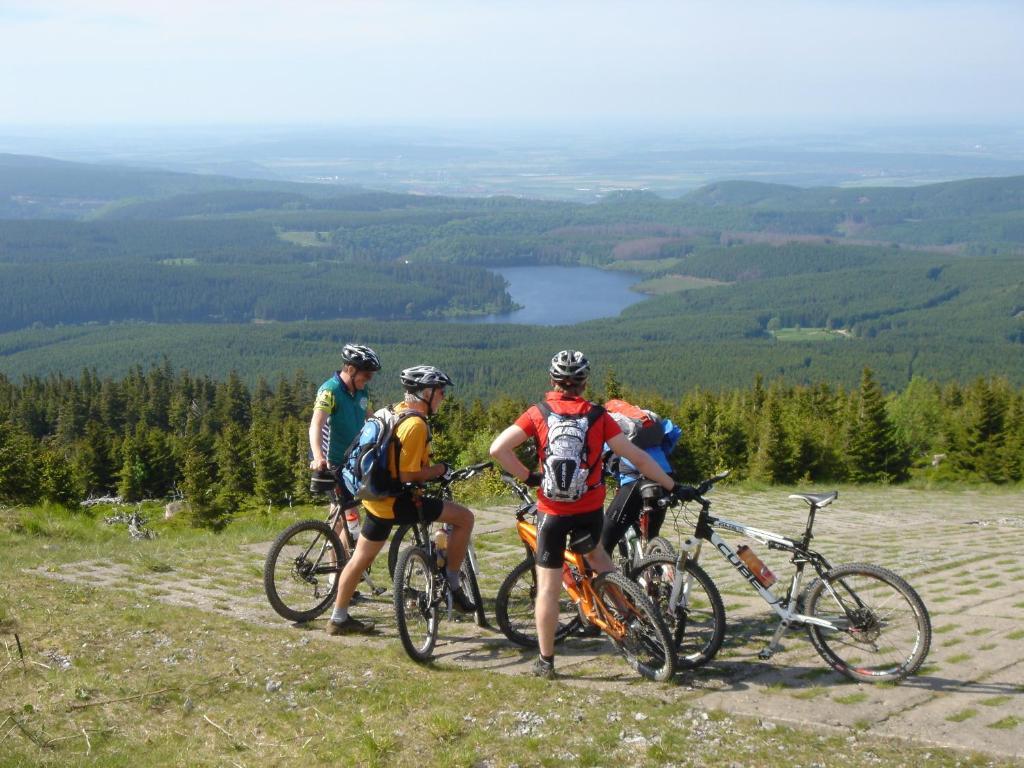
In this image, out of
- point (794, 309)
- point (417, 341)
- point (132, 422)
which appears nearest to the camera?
point (132, 422)

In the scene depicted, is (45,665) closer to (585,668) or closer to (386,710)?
(386,710)

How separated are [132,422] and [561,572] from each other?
270ft

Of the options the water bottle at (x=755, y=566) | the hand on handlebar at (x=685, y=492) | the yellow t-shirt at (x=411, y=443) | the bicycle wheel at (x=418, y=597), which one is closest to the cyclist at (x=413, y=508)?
the yellow t-shirt at (x=411, y=443)

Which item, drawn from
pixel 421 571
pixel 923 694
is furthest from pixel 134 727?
pixel 923 694

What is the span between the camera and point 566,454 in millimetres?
6430

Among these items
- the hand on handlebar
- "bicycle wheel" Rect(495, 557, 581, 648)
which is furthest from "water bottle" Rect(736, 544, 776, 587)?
"bicycle wheel" Rect(495, 557, 581, 648)

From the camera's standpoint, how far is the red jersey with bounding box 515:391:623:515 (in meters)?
6.52

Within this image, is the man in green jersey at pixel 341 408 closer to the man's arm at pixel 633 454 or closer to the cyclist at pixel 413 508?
the cyclist at pixel 413 508

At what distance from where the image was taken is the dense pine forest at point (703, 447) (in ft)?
123

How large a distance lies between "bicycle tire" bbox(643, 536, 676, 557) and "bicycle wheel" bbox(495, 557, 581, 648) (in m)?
0.77

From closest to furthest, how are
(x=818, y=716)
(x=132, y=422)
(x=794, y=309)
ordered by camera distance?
(x=818, y=716), (x=132, y=422), (x=794, y=309)

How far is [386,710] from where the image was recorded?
602 centimetres

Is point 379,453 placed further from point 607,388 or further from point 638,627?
point 607,388

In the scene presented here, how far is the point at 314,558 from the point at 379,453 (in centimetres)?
199
